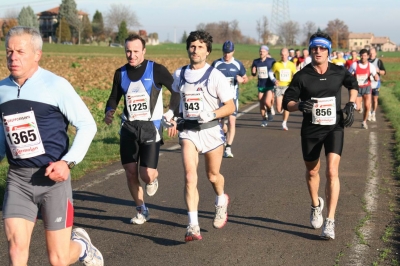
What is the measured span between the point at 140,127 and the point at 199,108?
3.14ft

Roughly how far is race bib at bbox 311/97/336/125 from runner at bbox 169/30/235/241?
889 mm

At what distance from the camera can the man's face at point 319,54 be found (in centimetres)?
693

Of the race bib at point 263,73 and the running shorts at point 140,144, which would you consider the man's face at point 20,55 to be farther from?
the race bib at point 263,73

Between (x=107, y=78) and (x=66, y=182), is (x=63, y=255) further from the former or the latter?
(x=107, y=78)

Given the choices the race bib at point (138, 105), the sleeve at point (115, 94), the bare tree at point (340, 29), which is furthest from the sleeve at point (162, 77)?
the bare tree at point (340, 29)

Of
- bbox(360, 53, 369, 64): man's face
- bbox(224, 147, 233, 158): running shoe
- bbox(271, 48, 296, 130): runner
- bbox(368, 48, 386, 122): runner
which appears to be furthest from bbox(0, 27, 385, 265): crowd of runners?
bbox(368, 48, 386, 122): runner

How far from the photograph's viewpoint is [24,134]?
448cm

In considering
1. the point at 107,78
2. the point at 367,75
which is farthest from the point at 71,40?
the point at 367,75

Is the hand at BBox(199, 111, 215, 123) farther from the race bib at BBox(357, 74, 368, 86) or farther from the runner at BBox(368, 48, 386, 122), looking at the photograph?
the runner at BBox(368, 48, 386, 122)

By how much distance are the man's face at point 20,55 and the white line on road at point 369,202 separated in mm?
3334

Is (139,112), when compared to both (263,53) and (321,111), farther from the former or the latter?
(263,53)

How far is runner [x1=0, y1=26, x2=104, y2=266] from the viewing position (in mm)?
4480

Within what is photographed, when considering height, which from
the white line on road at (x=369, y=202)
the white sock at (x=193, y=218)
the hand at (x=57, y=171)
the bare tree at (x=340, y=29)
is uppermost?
the bare tree at (x=340, y=29)

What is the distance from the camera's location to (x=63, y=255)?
461cm
